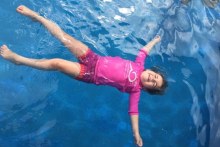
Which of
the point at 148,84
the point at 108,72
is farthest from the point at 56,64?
the point at 148,84

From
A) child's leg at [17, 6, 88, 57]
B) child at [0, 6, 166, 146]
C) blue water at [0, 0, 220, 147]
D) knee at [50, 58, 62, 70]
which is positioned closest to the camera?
knee at [50, 58, 62, 70]

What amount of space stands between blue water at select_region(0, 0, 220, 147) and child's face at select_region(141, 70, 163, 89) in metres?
1.36

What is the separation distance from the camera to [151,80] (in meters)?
4.89

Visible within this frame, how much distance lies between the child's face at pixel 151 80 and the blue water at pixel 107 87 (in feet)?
4.47

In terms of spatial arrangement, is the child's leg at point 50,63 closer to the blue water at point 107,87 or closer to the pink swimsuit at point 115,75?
the pink swimsuit at point 115,75

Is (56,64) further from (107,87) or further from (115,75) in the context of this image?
(107,87)

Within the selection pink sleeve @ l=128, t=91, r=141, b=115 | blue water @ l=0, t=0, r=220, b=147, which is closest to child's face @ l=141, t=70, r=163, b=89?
pink sleeve @ l=128, t=91, r=141, b=115

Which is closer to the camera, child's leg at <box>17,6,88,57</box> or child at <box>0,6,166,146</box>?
child at <box>0,6,166,146</box>

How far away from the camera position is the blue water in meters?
5.80

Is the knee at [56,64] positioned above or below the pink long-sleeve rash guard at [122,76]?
above

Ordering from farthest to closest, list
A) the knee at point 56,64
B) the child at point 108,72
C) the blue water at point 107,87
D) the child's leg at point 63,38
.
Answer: the blue water at point 107,87 → the child's leg at point 63,38 → the child at point 108,72 → the knee at point 56,64

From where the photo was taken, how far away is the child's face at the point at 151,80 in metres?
4.89

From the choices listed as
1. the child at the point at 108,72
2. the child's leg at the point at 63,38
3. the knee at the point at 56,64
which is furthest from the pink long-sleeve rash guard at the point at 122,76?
the knee at the point at 56,64

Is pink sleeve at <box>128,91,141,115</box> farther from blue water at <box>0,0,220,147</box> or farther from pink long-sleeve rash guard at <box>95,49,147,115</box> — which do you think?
blue water at <box>0,0,220,147</box>
